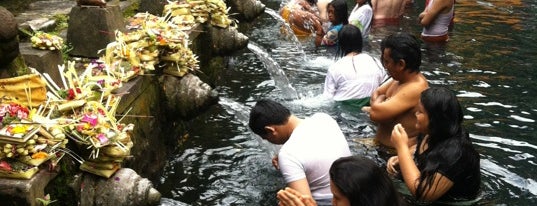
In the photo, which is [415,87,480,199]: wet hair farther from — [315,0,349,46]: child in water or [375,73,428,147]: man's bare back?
[315,0,349,46]: child in water

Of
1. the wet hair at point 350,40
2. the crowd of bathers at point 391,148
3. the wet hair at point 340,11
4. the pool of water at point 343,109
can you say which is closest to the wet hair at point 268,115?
the crowd of bathers at point 391,148

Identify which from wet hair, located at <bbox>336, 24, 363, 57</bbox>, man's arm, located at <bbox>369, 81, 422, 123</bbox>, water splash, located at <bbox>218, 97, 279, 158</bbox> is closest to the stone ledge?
man's arm, located at <bbox>369, 81, 422, 123</bbox>

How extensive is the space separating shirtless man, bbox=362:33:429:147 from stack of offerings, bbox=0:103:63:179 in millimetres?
3118

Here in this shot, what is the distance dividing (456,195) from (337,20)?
5.36m

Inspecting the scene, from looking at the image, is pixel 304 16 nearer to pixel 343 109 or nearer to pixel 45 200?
pixel 343 109

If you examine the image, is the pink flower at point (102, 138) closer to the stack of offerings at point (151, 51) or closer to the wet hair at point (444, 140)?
the stack of offerings at point (151, 51)

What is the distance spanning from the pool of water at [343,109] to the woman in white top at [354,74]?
22cm

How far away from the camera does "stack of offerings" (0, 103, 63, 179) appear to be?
9.90 feet

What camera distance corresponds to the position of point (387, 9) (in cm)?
1170

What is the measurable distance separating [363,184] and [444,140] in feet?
5.22

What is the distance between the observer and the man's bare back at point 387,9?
460 inches

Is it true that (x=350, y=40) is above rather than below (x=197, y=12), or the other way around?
below

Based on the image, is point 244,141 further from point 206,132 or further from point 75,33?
point 75,33

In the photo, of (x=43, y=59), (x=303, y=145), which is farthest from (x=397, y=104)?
(x=43, y=59)
